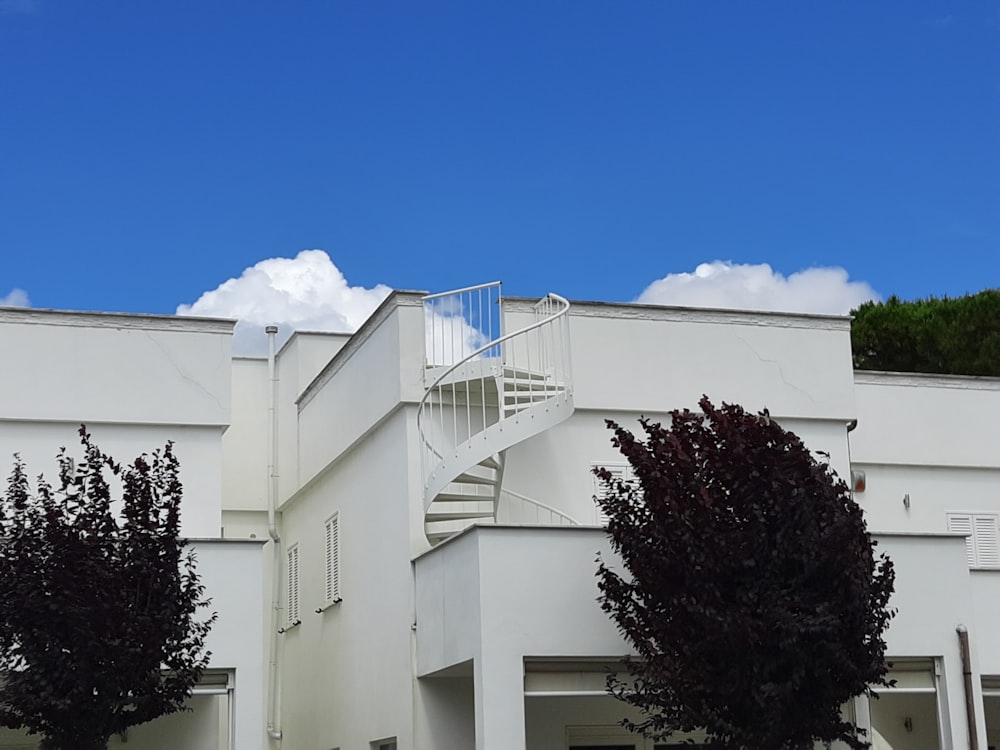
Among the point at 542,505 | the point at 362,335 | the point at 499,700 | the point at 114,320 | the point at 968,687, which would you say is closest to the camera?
the point at 499,700

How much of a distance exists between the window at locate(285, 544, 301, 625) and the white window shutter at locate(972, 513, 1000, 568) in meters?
9.38

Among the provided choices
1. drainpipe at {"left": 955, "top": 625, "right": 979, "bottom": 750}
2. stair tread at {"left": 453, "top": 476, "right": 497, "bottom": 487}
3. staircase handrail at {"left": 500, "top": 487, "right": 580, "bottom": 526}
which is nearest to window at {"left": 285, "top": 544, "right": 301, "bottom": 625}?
staircase handrail at {"left": 500, "top": 487, "right": 580, "bottom": 526}

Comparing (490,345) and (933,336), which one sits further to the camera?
(933,336)

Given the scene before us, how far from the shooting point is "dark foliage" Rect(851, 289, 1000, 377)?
32531mm

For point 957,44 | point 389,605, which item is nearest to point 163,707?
point 389,605

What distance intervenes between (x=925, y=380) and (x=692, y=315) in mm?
4823

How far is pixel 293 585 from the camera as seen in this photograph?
70.4 feet

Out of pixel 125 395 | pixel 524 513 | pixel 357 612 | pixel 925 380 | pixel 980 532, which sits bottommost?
pixel 357 612

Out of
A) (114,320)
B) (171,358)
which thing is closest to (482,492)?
(171,358)

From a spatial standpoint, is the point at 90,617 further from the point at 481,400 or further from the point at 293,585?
the point at 293,585

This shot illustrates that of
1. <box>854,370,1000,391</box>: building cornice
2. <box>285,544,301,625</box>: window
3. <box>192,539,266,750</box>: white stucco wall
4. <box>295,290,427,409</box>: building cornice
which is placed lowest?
<box>192,539,266,750</box>: white stucco wall

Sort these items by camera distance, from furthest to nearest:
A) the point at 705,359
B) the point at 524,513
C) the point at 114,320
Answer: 1. the point at 705,359
2. the point at 114,320
3. the point at 524,513

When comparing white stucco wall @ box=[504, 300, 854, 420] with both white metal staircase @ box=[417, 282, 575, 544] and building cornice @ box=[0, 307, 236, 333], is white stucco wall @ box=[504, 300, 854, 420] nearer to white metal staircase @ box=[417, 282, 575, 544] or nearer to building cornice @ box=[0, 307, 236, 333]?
white metal staircase @ box=[417, 282, 575, 544]

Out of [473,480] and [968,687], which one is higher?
[473,480]
